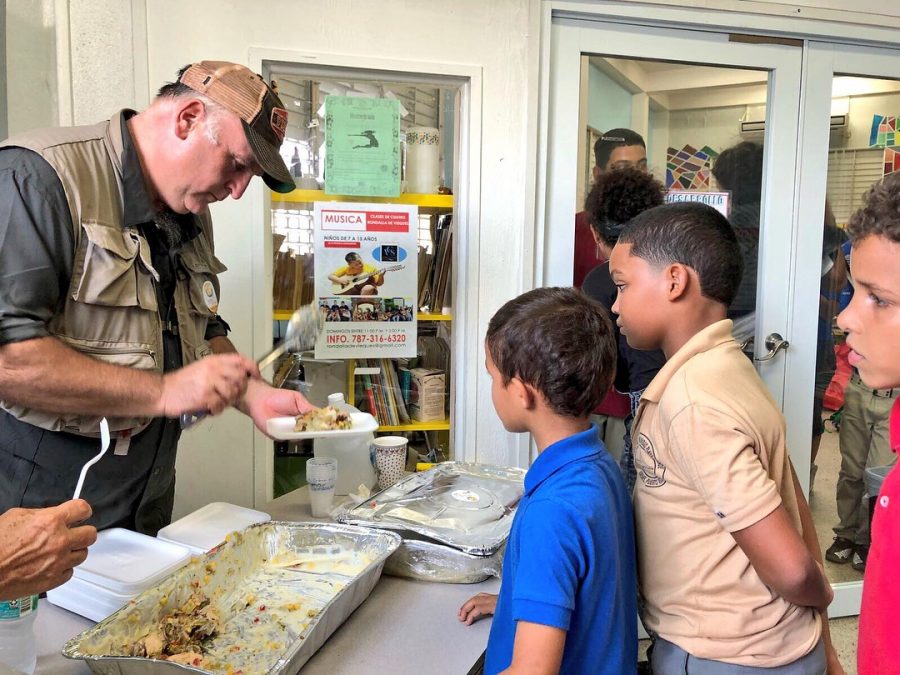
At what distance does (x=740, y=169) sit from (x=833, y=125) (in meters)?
0.43

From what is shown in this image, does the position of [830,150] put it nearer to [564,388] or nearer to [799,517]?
[799,517]

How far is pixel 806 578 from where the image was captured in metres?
1.07

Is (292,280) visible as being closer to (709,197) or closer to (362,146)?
(362,146)

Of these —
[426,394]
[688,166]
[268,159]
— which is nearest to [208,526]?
[268,159]

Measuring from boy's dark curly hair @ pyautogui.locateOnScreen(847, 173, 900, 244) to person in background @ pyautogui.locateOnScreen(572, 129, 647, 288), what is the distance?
148 centimetres

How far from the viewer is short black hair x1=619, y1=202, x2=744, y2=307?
1.32 meters

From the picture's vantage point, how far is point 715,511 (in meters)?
1.10

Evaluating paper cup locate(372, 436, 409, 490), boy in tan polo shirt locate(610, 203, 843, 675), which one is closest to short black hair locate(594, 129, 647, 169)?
boy in tan polo shirt locate(610, 203, 843, 675)

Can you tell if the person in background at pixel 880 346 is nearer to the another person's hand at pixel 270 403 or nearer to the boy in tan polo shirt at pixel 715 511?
the boy in tan polo shirt at pixel 715 511

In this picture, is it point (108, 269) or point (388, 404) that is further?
point (388, 404)

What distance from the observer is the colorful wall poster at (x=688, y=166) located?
2.58 m

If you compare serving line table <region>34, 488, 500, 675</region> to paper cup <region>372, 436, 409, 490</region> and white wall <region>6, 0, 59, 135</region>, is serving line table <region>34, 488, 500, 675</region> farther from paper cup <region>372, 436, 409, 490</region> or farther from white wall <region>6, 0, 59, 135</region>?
white wall <region>6, 0, 59, 135</region>

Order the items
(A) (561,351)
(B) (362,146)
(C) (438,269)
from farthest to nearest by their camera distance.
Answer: (C) (438,269), (B) (362,146), (A) (561,351)

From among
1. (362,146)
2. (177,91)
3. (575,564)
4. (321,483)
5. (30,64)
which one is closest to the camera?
(575,564)
